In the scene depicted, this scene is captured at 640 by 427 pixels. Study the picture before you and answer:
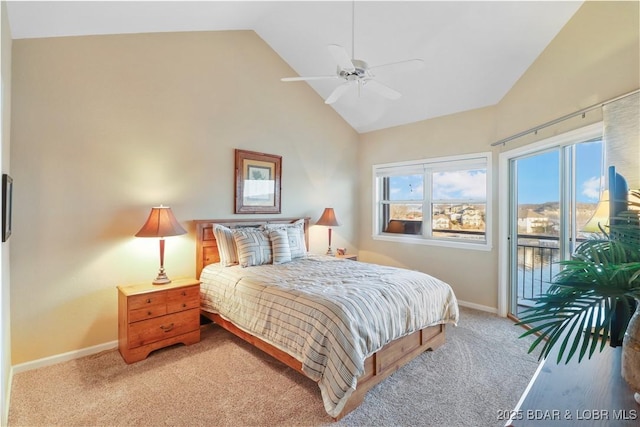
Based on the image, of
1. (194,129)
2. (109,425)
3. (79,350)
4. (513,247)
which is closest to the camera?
(109,425)

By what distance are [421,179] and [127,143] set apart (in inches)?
157

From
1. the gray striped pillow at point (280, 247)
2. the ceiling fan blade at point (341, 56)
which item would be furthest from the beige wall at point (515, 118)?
the gray striped pillow at point (280, 247)

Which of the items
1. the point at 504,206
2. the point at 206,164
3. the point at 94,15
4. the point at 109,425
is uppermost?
the point at 94,15

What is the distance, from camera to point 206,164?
3598 millimetres

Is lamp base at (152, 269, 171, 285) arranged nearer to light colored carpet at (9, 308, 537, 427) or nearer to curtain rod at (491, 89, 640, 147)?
light colored carpet at (9, 308, 537, 427)

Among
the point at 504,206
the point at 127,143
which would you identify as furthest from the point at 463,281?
the point at 127,143

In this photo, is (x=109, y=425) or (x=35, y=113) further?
(x=35, y=113)

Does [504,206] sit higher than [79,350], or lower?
higher

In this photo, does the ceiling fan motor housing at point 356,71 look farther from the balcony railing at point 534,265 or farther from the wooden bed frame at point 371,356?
the balcony railing at point 534,265

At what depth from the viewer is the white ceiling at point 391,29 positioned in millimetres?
2596

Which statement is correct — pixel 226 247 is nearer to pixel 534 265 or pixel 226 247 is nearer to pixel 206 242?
pixel 206 242

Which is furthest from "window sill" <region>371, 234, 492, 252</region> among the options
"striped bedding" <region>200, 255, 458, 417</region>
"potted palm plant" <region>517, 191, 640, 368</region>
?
"potted palm plant" <region>517, 191, 640, 368</region>

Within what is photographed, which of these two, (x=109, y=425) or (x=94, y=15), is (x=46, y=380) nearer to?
(x=109, y=425)

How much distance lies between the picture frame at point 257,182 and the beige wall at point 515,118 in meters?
1.87
